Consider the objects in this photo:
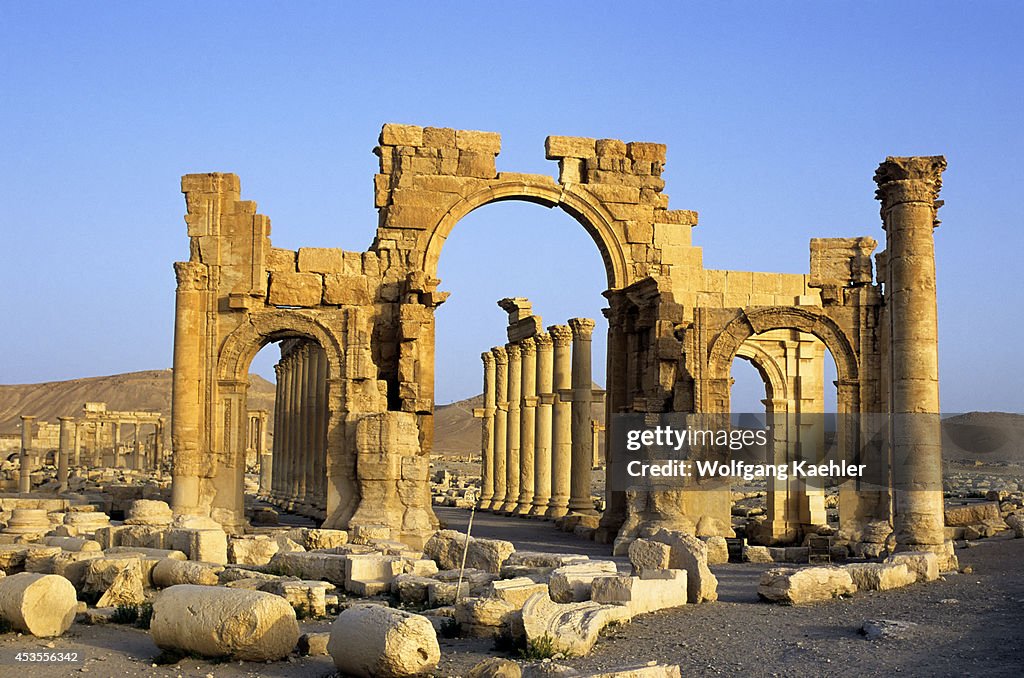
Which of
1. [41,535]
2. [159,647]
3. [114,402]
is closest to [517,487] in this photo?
[41,535]

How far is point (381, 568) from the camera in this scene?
1348 centimetres

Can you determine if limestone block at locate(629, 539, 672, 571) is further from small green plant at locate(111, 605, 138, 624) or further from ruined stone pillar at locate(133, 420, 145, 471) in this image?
ruined stone pillar at locate(133, 420, 145, 471)

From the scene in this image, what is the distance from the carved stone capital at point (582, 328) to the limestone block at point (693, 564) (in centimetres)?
1401

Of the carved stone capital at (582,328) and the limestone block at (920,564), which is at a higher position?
the carved stone capital at (582,328)

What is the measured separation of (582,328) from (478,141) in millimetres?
6614

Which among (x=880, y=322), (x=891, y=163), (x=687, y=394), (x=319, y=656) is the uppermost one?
(x=891, y=163)

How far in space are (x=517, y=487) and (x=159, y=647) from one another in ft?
74.4

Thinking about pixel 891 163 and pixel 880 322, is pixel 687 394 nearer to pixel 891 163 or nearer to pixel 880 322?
pixel 880 322

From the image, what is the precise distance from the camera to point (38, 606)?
10.1 m

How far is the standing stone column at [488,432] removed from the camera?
33594mm

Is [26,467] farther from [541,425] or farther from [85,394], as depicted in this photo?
[85,394]

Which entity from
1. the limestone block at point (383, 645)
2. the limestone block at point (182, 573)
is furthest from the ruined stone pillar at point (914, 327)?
the limestone block at point (383, 645)

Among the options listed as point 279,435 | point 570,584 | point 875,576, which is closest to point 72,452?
point 279,435

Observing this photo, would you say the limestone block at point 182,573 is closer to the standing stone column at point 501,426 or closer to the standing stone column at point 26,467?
the standing stone column at point 26,467
